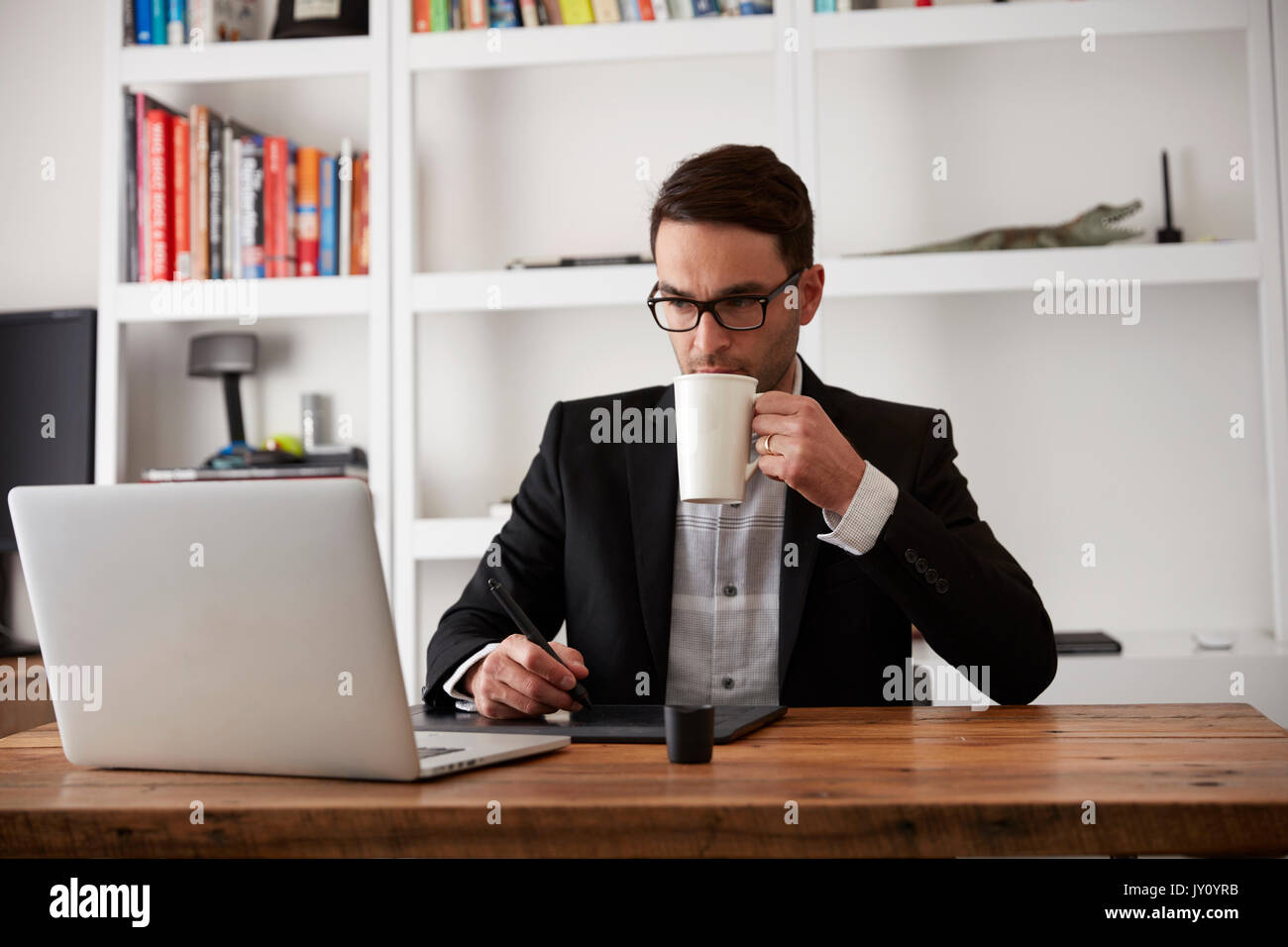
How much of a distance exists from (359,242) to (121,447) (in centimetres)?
75

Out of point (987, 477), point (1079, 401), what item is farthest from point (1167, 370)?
point (987, 477)

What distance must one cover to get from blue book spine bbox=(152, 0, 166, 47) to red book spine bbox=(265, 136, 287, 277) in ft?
1.20

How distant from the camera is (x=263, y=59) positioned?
106 inches

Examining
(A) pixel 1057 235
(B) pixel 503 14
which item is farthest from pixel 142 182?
(A) pixel 1057 235

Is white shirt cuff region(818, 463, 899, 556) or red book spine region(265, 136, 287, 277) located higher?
red book spine region(265, 136, 287, 277)

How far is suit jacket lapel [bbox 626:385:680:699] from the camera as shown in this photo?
1.59 metres

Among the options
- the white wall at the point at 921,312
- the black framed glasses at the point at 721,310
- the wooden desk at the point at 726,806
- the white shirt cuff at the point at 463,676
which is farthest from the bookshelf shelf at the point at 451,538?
the wooden desk at the point at 726,806

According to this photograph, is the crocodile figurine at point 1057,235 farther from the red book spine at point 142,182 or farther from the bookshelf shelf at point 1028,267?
the red book spine at point 142,182

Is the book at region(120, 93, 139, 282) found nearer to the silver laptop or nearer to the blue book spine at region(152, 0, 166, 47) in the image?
the blue book spine at region(152, 0, 166, 47)

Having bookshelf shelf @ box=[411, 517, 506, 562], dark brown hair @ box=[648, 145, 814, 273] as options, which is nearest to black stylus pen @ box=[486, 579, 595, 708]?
dark brown hair @ box=[648, 145, 814, 273]

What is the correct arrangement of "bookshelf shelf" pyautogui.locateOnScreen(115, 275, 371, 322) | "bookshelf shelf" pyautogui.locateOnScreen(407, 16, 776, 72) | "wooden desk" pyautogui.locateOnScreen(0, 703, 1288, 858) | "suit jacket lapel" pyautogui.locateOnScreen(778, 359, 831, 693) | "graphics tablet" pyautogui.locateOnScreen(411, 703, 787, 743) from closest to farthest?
"wooden desk" pyautogui.locateOnScreen(0, 703, 1288, 858) → "graphics tablet" pyautogui.locateOnScreen(411, 703, 787, 743) → "suit jacket lapel" pyautogui.locateOnScreen(778, 359, 831, 693) → "bookshelf shelf" pyautogui.locateOnScreen(407, 16, 776, 72) → "bookshelf shelf" pyautogui.locateOnScreen(115, 275, 371, 322)

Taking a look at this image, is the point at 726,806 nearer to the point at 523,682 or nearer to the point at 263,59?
the point at 523,682

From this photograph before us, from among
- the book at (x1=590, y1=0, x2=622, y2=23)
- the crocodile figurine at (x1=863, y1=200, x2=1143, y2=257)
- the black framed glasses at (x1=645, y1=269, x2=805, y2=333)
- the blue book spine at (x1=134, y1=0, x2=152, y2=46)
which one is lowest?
the black framed glasses at (x1=645, y1=269, x2=805, y2=333)
